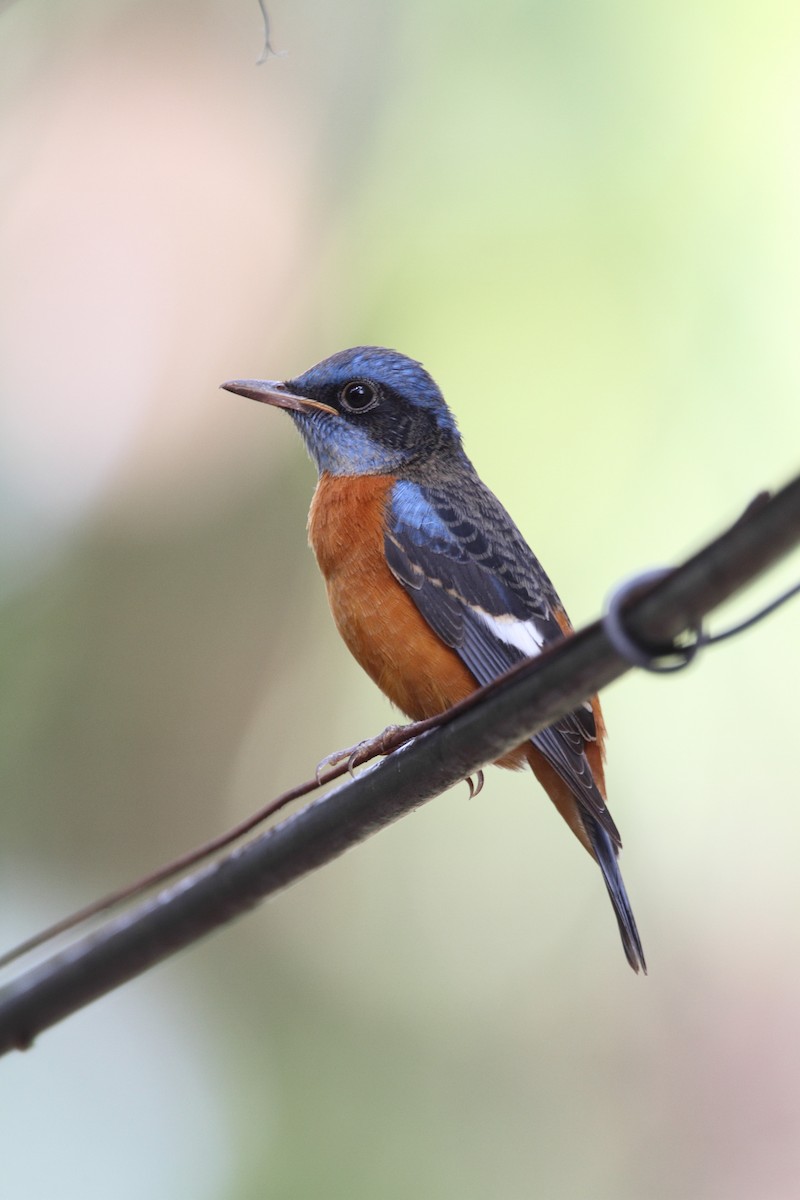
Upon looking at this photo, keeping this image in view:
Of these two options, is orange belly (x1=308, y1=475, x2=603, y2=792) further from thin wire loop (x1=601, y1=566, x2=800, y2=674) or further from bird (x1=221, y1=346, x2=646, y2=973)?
thin wire loop (x1=601, y1=566, x2=800, y2=674)

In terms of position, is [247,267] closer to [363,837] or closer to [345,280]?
[345,280]

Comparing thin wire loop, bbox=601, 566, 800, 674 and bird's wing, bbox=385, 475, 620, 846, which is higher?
bird's wing, bbox=385, 475, 620, 846

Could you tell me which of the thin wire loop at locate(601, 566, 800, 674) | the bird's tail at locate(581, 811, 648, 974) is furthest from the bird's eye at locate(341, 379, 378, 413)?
the thin wire loop at locate(601, 566, 800, 674)

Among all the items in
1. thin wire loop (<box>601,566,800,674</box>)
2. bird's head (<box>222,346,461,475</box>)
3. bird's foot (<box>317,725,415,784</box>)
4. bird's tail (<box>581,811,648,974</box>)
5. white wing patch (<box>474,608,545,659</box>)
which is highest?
bird's head (<box>222,346,461,475</box>)

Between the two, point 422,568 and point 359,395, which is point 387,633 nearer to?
point 422,568

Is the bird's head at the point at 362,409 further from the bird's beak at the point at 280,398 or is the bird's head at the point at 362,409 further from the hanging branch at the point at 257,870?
the hanging branch at the point at 257,870

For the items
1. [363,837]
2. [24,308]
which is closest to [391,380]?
[363,837]

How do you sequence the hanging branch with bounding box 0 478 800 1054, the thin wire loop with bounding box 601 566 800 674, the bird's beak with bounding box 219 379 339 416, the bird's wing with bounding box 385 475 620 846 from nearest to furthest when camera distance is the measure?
the thin wire loop with bounding box 601 566 800 674
the hanging branch with bounding box 0 478 800 1054
the bird's wing with bounding box 385 475 620 846
the bird's beak with bounding box 219 379 339 416
